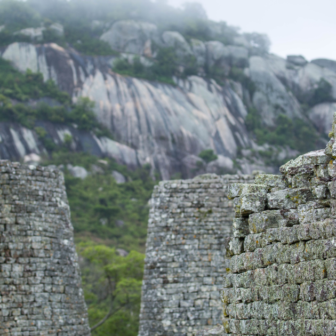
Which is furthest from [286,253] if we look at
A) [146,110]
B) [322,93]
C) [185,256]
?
[322,93]

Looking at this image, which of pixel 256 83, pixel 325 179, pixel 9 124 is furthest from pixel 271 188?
pixel 256 83

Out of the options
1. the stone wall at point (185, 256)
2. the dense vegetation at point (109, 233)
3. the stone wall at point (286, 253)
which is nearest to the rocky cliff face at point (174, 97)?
the dense vegetation at point (109, 233)

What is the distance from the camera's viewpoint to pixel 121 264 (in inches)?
1086

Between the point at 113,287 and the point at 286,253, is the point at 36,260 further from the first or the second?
the point at 113,287

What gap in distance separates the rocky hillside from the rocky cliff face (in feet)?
0.42

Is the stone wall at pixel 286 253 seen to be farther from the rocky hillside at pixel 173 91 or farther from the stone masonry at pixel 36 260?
the rocky hillside at pixel 173 91

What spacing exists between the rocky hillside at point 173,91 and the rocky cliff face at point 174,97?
13cm

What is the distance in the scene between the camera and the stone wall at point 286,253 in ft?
16.2

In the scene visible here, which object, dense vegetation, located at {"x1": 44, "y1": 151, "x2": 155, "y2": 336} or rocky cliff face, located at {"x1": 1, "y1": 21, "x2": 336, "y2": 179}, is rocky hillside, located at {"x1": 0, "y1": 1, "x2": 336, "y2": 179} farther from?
dense vegetation, located at {"x1": 44, "y1": 151, "x2": 155, "y2": 336}

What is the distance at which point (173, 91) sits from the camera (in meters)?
70.8

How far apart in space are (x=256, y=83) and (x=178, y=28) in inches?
600

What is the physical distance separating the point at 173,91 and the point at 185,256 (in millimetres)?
58920

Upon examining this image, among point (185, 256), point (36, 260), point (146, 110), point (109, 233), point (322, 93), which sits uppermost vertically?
point (322, 93)

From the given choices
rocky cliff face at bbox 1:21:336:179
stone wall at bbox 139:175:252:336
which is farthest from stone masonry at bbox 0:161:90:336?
rocky cliff face at bbox 1:21:336:179
